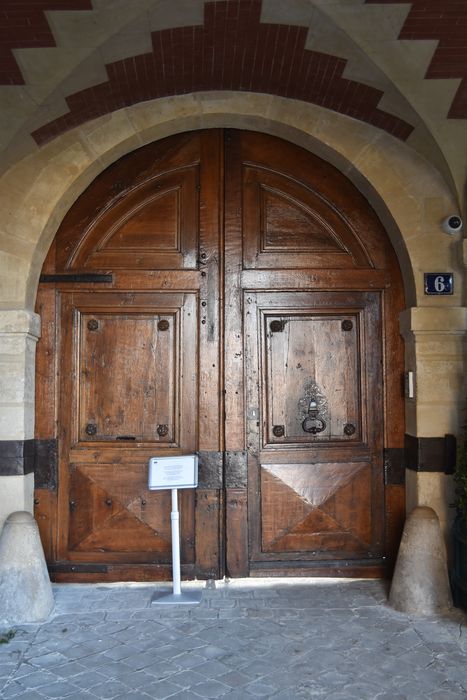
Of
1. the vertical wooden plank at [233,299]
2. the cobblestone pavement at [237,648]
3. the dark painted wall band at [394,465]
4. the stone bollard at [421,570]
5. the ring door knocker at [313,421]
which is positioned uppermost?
the vertical wooden plank at [233,299]

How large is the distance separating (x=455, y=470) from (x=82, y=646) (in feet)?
8.92

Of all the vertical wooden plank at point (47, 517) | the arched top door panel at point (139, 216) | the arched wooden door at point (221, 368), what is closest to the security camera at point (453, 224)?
the arched wooden door at point (221, 368)

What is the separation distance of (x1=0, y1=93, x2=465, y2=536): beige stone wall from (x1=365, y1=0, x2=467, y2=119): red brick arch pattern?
2.26ft

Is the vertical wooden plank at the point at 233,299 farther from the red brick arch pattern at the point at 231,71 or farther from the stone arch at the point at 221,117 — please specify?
the red brick arch pattern at the point at 231,71

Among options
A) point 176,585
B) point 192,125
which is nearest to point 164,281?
point 192,125

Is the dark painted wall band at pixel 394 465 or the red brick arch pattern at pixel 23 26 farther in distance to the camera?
the dark painted wall band at pixel 394 465

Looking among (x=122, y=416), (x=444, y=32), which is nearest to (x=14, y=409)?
(x=122, y=416)

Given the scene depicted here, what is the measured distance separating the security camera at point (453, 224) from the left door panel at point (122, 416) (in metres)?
1.94

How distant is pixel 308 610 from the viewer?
13.4 feet

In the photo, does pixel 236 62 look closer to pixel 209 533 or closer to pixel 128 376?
pixel 128 376

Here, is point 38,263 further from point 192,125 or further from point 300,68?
point 300,68

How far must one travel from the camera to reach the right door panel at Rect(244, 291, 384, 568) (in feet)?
15.4

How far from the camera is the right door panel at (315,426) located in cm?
468

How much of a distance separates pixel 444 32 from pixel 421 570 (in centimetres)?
343
